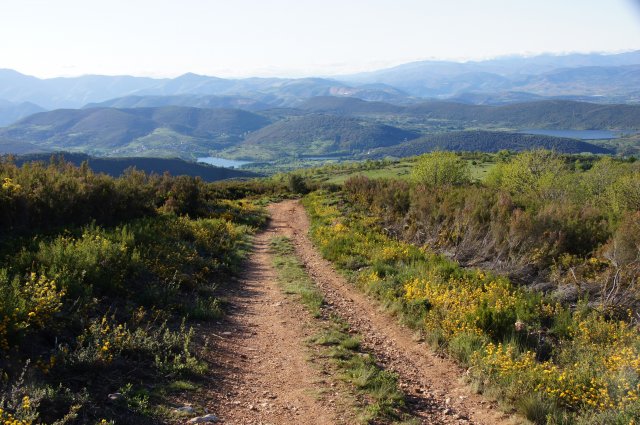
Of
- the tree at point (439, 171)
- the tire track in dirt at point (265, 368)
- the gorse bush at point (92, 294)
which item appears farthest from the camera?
the tree at point (439, 171)

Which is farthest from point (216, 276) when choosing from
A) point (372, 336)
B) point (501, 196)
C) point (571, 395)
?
point (501, 196)

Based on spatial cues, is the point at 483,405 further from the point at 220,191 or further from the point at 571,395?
the point at 220,191

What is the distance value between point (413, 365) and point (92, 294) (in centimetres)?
589

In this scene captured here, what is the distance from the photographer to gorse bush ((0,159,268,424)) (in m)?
4.91

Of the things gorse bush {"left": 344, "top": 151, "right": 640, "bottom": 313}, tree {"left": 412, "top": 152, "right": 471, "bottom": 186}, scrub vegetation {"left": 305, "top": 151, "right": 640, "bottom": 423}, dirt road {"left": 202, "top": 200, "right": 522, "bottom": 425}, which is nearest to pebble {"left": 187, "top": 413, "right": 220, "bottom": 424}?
dirt road {"left": 202, "top": 200, "right": 522, "bottom": 425}

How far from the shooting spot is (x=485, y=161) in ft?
287

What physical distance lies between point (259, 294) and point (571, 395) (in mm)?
7346

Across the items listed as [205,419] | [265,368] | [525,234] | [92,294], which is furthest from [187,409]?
[525,234]

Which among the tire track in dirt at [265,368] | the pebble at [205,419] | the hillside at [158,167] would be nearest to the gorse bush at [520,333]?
the tire track in dirt at [265,368]

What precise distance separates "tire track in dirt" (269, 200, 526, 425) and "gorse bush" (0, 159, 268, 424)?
3.09m

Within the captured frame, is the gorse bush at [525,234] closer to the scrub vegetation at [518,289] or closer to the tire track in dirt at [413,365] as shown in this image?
the scrub vegetation at [518,289]

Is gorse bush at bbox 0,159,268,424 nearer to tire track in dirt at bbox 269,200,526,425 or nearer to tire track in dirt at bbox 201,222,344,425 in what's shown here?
tire track in dirt at bbox 201,222,344,425

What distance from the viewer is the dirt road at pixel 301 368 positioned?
5.57m

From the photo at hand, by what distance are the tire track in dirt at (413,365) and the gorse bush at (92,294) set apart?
122 inches
